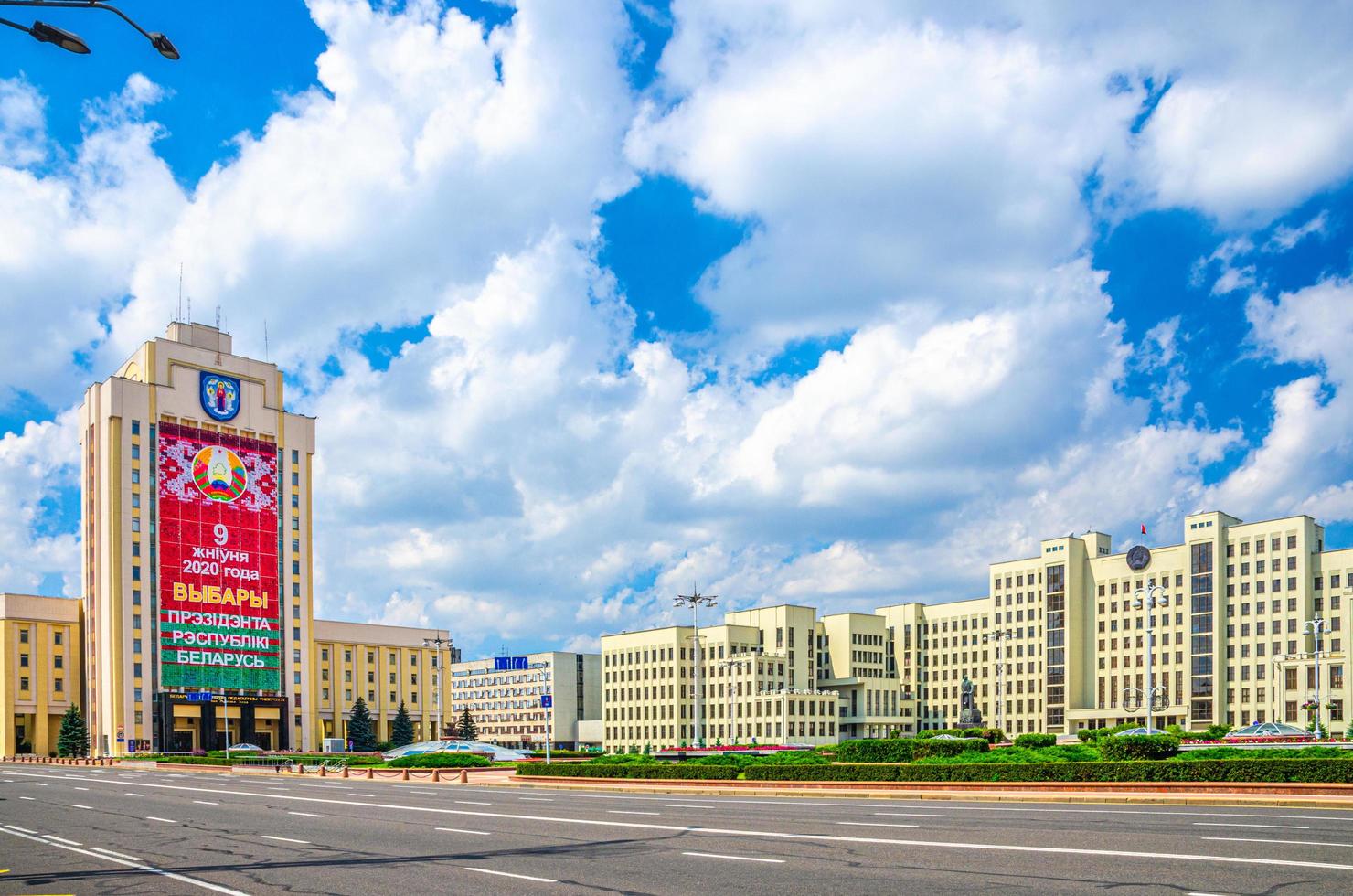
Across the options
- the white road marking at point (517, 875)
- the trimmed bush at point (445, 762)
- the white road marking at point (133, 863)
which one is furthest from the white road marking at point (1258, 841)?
the trimmed bush at point (445, 762)

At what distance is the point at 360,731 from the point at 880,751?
9675cm

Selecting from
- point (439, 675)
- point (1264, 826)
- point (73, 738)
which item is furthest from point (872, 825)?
point (439, 675)

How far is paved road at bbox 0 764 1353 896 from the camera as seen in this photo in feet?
46.4

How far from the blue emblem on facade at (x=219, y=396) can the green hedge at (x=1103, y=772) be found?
100587 mm

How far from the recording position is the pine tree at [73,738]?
111m

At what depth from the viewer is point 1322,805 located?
81.0 ft

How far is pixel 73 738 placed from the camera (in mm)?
111625

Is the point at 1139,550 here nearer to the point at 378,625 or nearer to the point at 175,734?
the point at 378,625

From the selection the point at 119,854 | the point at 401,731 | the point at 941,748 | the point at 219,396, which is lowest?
the point at 401,731

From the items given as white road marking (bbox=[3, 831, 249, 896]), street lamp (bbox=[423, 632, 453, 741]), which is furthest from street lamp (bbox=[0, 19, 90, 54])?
street lamp (bbox=[423, 632, 453, 741])

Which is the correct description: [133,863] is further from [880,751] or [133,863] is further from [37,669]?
[37,669]

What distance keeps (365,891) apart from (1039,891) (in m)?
7.78

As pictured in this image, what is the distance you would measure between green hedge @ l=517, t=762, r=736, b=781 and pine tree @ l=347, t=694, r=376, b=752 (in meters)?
83.1

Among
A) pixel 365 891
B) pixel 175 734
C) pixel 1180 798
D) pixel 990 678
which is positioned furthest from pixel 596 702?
pixel 365 891
